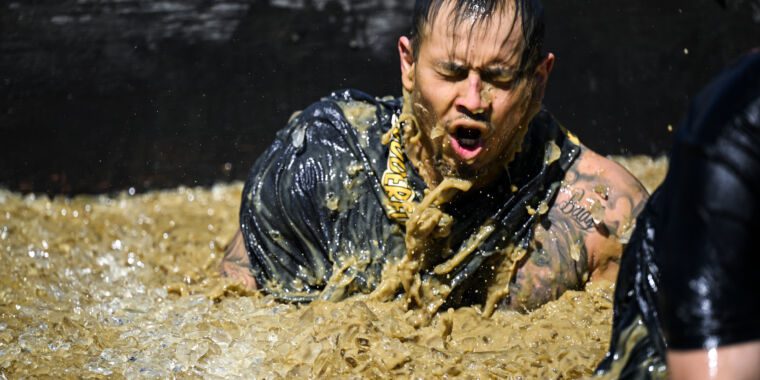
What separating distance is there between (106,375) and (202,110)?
257 centimetres

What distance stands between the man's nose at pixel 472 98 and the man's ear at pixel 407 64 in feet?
0.98

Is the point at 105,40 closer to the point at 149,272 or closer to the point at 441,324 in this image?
the point at 149,272

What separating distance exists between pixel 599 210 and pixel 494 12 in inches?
34.0

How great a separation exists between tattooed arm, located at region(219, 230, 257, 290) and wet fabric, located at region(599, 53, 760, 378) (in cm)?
257

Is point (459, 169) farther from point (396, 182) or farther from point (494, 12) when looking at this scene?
point (494, 12)

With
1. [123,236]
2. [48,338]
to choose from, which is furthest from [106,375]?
[123,236]

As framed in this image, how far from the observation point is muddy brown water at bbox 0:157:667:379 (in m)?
3.76

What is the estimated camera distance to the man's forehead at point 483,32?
3.83m

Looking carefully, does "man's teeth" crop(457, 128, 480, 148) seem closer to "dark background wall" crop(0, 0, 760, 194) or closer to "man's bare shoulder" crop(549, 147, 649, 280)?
"man's bare shoulder" crop(549, 147, 649, 280)

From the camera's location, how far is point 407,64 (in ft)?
13.6

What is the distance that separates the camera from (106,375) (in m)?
3.84

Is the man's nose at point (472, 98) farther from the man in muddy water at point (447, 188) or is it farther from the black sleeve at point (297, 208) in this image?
the black sleeve at point (297, 208)

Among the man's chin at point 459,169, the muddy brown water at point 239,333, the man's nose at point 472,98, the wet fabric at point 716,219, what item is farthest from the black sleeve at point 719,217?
the man's chin at point 459,169

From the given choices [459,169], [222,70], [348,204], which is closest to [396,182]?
[348,204]
